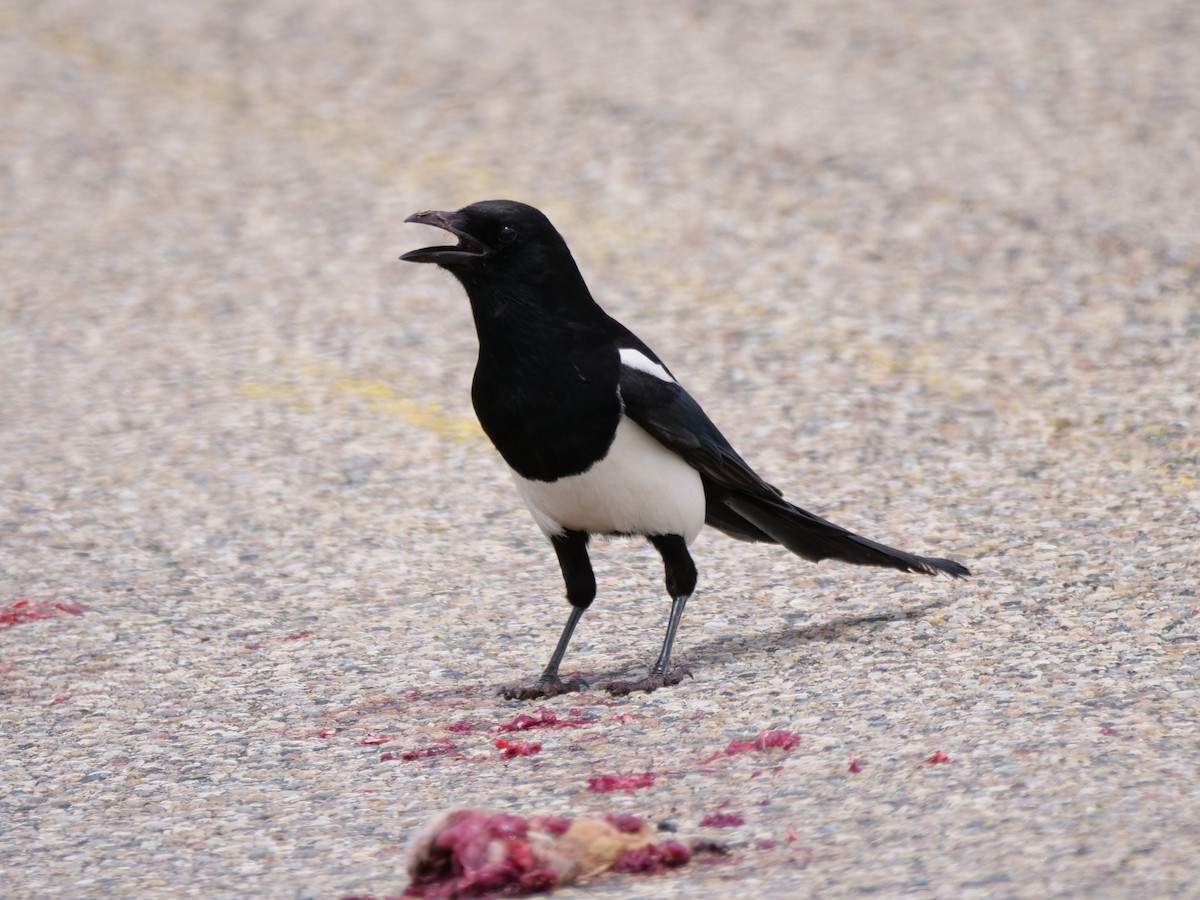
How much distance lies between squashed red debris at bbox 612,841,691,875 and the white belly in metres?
1.51

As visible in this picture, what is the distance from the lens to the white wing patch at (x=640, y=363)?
5.16 metres

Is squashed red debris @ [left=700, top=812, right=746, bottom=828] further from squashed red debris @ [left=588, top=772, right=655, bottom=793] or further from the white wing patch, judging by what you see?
the white wing patch

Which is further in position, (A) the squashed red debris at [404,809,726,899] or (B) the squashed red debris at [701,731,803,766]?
(B) the squashed red debris at [701,731,803,766]

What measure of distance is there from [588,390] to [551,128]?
723 centimetres

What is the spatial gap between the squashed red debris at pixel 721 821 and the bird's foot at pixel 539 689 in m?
1.28

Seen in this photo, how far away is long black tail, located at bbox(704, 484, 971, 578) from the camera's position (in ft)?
18.6

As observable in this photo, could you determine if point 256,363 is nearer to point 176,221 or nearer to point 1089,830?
point 176,221

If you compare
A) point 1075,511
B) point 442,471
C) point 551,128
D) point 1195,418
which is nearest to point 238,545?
point 442,471

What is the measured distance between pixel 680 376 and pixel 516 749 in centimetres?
419

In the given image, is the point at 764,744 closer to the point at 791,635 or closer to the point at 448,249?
the point at 791,635

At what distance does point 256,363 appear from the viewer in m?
9.12

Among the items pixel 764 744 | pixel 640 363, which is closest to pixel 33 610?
pixel 640 363

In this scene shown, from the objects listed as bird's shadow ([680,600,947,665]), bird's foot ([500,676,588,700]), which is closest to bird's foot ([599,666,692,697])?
bird's foot ([500,676,588,700])

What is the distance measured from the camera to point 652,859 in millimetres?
3725
